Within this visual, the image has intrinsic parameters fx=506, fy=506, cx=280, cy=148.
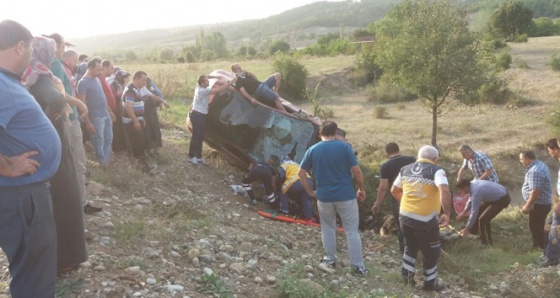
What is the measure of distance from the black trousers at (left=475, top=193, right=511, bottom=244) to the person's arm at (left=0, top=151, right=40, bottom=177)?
6184mm

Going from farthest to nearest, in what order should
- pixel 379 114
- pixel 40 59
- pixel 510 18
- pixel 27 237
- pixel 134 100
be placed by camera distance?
1. pixel 510 18
2. pixel 379 114
3. pixel 134 100
4. pixel 40 59
5. pixel 27 237

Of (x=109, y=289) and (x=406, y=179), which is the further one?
(x=406, y=179)

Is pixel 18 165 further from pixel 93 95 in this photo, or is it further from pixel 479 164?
pixel 479 164

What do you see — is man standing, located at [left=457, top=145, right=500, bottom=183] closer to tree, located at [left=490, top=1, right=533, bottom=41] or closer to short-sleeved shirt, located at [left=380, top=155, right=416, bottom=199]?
short-sleeved shirt, located at [left=380, top=155, right=416, bottom=199]

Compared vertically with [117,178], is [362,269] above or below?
below

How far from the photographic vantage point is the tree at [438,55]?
45.7 ft

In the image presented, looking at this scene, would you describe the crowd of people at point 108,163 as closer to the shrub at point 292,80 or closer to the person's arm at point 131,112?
the person's arm at point 131,112

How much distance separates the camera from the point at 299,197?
25.1ft

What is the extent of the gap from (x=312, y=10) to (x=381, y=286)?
635 feet

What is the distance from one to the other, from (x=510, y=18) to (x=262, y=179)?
47.6m

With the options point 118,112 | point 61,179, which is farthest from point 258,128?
point 61,179

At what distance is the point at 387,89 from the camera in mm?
24984

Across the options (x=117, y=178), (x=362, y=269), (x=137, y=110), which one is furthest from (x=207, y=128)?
(x=362, y=269)

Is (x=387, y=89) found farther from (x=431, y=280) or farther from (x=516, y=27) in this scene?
(x=516, y=27)
